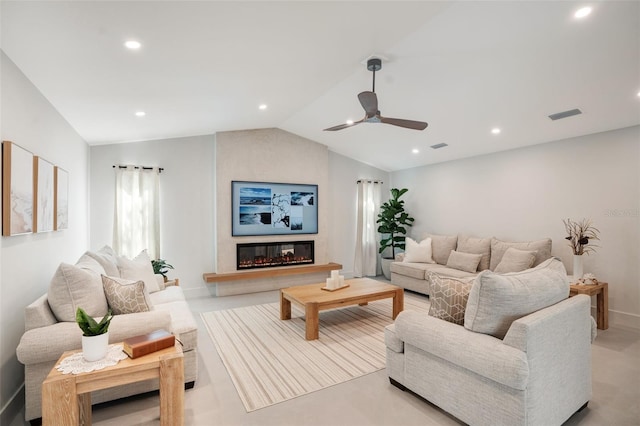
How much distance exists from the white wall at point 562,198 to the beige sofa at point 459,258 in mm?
341

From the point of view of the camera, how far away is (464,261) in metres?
5.21

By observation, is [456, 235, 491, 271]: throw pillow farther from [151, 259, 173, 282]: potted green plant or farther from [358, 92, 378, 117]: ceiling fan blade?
[151, 259, 173, 282]: potted green plant

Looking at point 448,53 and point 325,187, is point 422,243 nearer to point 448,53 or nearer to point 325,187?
point 325,187

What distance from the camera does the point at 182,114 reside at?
13.8ft

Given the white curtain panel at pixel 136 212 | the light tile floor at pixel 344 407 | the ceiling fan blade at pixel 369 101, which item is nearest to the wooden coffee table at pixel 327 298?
the light tile floor at pixel 344 407

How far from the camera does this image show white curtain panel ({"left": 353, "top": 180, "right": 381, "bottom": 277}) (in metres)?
7.00

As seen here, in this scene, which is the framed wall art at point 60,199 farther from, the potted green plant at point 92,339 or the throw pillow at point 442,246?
the throw pillow at point 442,246

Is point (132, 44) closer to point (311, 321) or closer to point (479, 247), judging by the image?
point (311, 321)

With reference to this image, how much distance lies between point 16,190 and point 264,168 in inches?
156

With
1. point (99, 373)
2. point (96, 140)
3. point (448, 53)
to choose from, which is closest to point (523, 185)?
point (448, 53)

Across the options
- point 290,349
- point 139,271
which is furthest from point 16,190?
point 290,349

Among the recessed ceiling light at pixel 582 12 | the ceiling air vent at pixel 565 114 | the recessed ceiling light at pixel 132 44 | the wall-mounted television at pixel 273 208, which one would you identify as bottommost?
the wall-mounted television at pixel 273 208

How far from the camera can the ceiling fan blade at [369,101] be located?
2.94m

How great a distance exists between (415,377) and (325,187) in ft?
15.1
